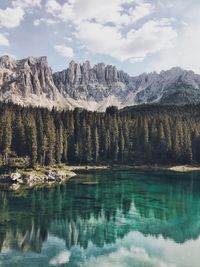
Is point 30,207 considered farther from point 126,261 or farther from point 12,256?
point 126,261

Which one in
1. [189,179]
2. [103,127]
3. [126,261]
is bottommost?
[126,261]

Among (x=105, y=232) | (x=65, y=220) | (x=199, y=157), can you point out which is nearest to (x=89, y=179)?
(x=65, y=220)

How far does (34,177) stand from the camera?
4131 inches

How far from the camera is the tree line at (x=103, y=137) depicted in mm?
132625

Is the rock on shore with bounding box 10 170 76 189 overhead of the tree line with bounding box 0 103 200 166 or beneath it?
beneath

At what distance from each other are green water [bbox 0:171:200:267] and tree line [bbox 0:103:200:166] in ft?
130

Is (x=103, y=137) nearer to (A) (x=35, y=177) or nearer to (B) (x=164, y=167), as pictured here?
(B) (x=164, y=167)

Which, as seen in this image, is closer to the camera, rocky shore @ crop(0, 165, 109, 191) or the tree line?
rocky shore @ crop(0, 165, 109, 191)

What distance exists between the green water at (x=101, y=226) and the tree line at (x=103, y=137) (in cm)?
3967

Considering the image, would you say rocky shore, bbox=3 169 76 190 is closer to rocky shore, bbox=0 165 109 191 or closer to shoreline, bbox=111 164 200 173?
rocky shore, bbox=0 165 109 191

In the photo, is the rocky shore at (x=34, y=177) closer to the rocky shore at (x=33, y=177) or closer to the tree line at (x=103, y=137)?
the rocky shore at (x=33, y=177)

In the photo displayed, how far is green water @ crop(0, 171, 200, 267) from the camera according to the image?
149ft

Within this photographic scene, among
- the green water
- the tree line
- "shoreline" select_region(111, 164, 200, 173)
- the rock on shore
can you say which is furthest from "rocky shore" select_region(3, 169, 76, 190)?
"shoreline" select_region(111, 164, 200, 173)

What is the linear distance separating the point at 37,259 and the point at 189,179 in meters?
79.8
